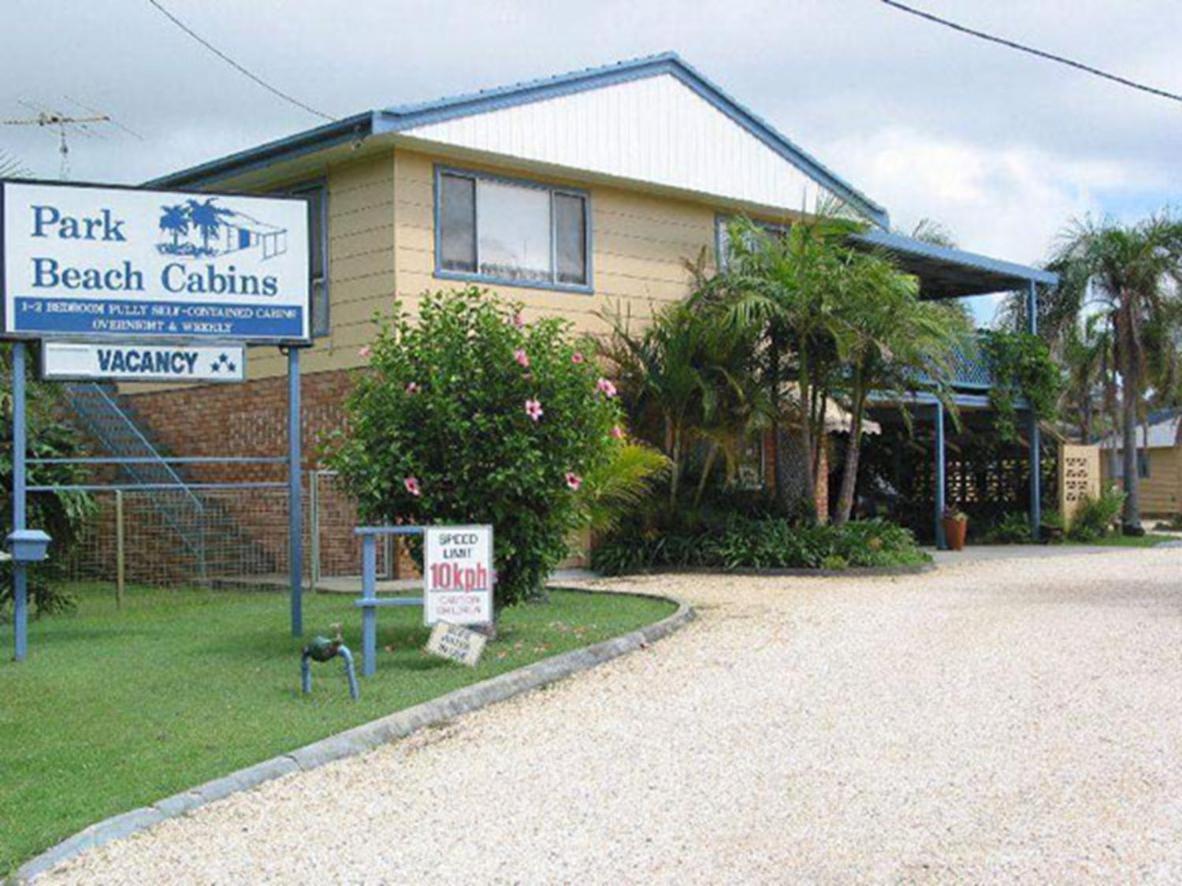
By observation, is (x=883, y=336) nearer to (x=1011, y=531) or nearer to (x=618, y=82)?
(x=618, y=82)

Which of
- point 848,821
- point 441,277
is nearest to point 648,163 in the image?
point 441,277

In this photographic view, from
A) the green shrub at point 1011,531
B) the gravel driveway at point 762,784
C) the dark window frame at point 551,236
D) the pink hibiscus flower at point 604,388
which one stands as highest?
the dark window frame at point 551,236

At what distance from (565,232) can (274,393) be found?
429cm

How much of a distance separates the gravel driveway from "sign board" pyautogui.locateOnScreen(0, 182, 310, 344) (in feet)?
15.2

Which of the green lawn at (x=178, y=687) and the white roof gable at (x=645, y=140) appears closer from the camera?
the green lawn at (x=178, y=687)

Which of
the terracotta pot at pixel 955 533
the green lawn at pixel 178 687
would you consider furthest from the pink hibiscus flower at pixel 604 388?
the terracotta pot at pixel 955 533

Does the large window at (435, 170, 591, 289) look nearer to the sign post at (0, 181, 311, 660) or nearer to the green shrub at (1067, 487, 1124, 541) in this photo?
the sign post at (0, 181, 311, 660)

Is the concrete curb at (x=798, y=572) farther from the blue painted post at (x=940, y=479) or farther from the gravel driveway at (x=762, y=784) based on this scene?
the gravel driveway at (x=762, y=784)

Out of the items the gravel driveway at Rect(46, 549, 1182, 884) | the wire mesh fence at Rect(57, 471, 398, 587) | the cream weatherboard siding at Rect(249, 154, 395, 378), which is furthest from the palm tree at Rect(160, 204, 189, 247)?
the gravel driveway at Rect(46, 549, 1182, 884)

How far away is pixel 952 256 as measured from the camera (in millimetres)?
22828

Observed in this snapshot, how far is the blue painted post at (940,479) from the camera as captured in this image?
906 inches

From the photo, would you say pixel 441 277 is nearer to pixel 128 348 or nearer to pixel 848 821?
pixel 128 348

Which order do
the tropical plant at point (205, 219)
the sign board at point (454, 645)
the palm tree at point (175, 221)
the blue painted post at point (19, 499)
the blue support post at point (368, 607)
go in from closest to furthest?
1. the blue support post at point (368, 607)
2. the sign board at point (454, 645)
3. the blue painted post at point (19, 499)
4. the palm tree at point (175, 221)
5. the tropical plant at point (205, 219)

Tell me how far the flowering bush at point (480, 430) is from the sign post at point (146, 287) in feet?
5.83
